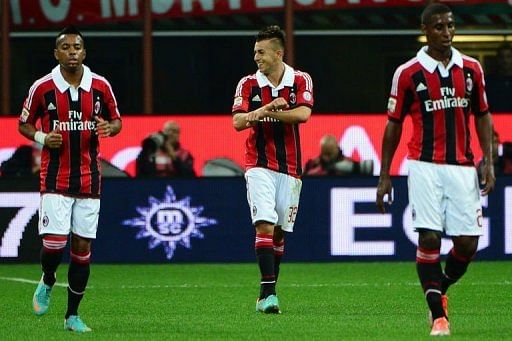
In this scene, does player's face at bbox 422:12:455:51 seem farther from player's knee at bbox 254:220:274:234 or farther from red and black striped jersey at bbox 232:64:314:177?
player's knee at bbox 254:220:274:234

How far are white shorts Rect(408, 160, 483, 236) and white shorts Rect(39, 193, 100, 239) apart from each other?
223 centimetres

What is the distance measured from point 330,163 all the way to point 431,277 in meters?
8.58

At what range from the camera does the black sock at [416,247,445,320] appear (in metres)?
8.96

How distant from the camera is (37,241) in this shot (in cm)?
1669

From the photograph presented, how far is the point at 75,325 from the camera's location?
973cm

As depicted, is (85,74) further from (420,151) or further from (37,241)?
(37,241)

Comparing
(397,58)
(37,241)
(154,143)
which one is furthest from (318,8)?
(37,241)

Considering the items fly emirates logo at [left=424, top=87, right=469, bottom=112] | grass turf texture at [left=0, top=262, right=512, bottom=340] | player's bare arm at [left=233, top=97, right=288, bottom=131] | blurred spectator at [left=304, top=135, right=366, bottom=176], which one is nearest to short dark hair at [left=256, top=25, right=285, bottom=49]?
player's bare arm at [left=233, top=97, right=288, bottom=131]

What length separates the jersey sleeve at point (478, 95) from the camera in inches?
361

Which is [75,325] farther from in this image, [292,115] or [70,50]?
[292,115]

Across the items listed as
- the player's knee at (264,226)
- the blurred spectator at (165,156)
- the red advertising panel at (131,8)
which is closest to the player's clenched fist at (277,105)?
the player's knee at (264,226)

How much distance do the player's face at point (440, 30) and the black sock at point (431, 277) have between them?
4.07 ft

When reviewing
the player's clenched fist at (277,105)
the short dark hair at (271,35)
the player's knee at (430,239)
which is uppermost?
the short dark hair at (271,35)

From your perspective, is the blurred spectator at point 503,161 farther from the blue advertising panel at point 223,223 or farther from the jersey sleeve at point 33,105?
the jersey sleeve at point 33,105
